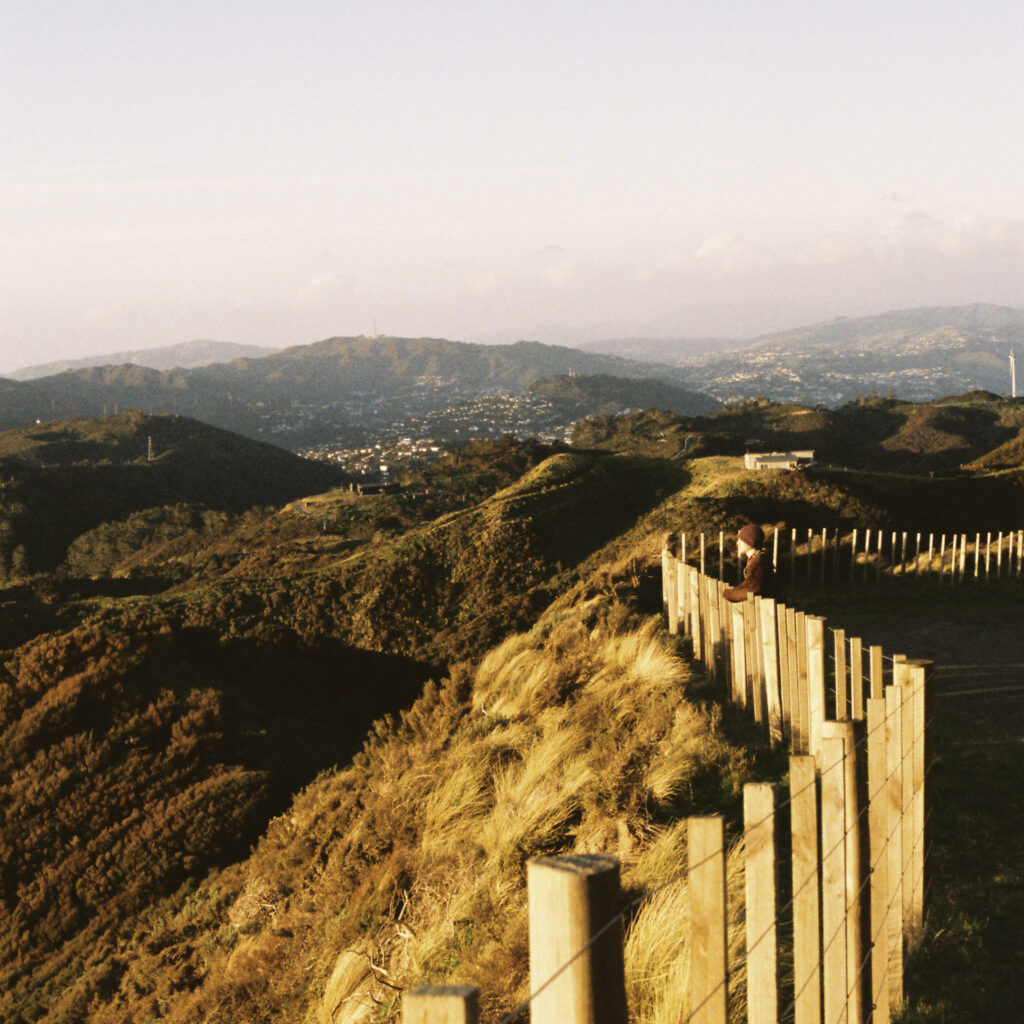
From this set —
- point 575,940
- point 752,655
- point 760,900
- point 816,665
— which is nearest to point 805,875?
point 760,900

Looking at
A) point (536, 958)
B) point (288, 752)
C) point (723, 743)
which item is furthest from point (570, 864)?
point (288, 752)

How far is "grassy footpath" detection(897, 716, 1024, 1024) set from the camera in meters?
3.96

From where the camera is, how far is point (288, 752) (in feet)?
36.8

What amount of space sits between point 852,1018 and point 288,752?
8812 mm

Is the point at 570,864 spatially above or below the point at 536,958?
above

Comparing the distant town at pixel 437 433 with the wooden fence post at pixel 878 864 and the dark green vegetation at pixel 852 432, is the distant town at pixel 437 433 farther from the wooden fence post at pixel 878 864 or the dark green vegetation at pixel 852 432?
the wooden fence post at pixel 878 864

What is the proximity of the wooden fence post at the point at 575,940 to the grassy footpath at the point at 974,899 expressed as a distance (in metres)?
2.73

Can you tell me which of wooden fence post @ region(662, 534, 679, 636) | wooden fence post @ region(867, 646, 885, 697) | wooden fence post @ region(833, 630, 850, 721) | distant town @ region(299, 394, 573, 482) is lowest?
distant town @ region(299, 394, 573, 482)

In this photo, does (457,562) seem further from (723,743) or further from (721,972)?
(721,972)

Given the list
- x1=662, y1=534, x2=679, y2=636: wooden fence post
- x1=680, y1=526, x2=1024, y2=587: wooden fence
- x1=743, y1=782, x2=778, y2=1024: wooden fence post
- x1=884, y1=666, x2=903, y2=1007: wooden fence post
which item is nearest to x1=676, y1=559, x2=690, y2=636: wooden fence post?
x1=662, y1=534, x2=679, y2=636: wooden fence post

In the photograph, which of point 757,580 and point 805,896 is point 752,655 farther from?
point 805,896

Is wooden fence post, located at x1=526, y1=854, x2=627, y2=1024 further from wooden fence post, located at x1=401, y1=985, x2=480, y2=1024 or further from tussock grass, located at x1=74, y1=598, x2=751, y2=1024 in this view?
tussock grass, located at x1=74, y1=598, x2=751, y2=1024

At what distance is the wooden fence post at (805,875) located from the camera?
9.62 ft

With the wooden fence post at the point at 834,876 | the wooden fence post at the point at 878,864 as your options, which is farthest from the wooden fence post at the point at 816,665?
the wooden fence post at the point at 834,876
